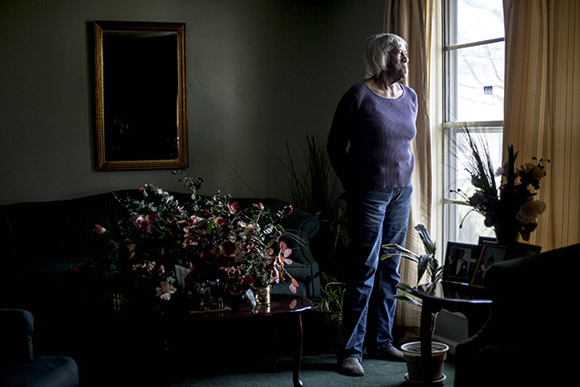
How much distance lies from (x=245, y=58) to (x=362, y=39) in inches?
34.5

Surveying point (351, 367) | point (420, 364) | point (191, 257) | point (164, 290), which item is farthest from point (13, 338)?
point (420, 364)

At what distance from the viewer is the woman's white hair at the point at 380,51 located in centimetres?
354

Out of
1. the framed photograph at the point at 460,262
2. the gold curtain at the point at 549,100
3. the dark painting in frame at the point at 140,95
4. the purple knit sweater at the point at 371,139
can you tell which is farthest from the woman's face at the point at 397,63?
the dark painting in frame at the point at 140,95

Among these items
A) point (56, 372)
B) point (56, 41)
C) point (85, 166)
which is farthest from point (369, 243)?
point (56, 41)

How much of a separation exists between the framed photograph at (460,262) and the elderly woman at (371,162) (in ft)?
1.74

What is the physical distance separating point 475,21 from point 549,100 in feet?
3.28

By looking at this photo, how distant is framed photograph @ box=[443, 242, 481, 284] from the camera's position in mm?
3059

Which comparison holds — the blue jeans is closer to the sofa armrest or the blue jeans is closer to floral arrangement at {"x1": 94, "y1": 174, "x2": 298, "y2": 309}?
floral arrangement at {"x1": 94, "y1": 174, "x2": 298, "y2": 309}

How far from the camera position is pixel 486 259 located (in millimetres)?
2988

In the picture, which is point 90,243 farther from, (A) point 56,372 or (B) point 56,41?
(A) point 56,372

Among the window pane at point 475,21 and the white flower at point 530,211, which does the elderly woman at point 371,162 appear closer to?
the window pane at point 475,21

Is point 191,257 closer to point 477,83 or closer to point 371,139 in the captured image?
point 371,139

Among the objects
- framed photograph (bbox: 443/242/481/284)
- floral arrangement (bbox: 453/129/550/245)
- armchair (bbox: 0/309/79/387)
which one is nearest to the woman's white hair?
floral arrangement (bbox: 453/129/550/245)

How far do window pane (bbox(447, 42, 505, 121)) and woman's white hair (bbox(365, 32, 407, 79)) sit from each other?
2.10ft
